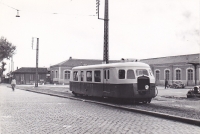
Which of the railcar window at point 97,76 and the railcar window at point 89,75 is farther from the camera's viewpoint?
the railcar window at point 89,75

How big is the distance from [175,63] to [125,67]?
122ft

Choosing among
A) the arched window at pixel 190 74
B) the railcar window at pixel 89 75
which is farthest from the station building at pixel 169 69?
the railcar window at pixel 89 75

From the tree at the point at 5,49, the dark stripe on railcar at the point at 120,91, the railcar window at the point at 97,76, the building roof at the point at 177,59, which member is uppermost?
the tree at the point at 5,49

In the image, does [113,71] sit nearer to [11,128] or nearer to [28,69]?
[11,128]

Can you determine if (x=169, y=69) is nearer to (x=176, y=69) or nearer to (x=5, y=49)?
(x=176, y=69)

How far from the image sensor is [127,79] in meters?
14.2

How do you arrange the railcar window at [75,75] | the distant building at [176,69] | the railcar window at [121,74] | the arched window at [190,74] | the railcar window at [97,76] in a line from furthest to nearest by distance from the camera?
the distant building at [176,69]
the arched window at [190,74]
the railcar window at [75,75]
the railcar window at [97,76]
the railcar window at [121,74]

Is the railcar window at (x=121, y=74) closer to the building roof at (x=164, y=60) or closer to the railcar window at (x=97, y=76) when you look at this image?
the railcar window at (x=97, y=76)

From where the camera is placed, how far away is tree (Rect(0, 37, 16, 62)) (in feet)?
177

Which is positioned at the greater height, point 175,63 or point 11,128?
point 175,63

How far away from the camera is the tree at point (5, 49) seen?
53.9 meters

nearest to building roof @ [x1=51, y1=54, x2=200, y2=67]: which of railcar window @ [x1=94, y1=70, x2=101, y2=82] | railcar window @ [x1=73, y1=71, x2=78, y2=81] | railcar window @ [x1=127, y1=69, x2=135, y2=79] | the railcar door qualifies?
railcar window @ [x1=73, y1=71, x2=78, y2=81]

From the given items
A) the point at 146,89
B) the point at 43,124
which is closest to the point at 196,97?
the point at 146,89

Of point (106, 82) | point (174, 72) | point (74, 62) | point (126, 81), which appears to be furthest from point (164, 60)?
point (126, 81)
